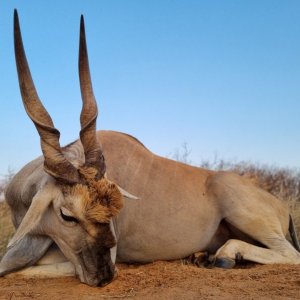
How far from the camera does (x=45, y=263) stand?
361 centimetres

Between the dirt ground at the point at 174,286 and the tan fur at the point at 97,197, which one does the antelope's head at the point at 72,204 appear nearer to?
the tan fur at the point at 97,197

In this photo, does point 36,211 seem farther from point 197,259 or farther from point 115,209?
point 197,259

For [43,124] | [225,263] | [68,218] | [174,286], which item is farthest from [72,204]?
[225,263]

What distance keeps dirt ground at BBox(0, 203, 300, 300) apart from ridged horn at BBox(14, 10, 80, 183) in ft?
2.24

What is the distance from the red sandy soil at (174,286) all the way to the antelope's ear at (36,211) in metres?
0.33

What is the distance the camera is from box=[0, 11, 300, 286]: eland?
3146 mm

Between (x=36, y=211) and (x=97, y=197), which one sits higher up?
(x=97, y=197)

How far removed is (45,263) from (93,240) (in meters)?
0.69

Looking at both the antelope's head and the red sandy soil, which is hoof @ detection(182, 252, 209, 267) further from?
the antelope's head

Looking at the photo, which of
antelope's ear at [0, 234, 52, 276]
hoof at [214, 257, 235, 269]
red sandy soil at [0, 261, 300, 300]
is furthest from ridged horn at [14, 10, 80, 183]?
hoof at [214, 257, 235, 269]

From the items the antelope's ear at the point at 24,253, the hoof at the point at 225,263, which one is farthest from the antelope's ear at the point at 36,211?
the hoof at the point at 225,263

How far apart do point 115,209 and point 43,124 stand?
2.50 ft

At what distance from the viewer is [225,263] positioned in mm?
4051

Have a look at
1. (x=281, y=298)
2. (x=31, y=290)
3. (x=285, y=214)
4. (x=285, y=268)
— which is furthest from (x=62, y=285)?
(x=285, y=214)
